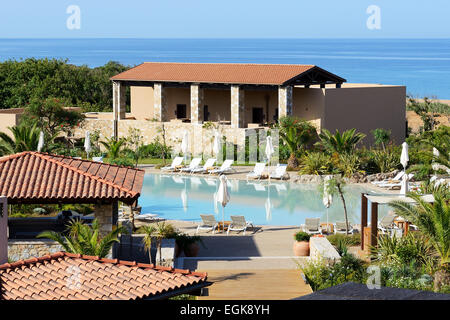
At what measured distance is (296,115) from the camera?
3909 centimetres

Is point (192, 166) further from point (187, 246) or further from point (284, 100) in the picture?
point (187, 246)

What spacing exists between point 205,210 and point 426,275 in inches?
486

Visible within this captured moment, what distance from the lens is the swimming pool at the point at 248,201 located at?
2547cm

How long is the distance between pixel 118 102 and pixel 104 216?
975 inches

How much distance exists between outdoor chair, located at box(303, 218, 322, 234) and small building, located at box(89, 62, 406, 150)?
15.6 meters

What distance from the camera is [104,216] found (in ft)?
56.6

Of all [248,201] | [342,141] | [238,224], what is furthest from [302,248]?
[342,141]

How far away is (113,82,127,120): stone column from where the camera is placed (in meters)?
41.3

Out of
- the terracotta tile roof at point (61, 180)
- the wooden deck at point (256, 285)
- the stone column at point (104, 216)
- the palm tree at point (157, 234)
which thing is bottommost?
the wooden deck at point (256, 285)

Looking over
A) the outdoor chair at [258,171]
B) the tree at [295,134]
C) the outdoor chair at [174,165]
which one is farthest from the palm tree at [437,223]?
the outdoor chair at [174,165]

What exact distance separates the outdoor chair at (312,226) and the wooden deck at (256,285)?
4.61 metres

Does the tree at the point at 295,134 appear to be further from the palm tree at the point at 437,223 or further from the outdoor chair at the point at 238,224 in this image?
the palm tree at the point at 437,223

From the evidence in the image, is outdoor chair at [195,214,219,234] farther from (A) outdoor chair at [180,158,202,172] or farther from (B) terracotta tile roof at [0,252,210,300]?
(A) outdoor chair at [180,158,202,172]
